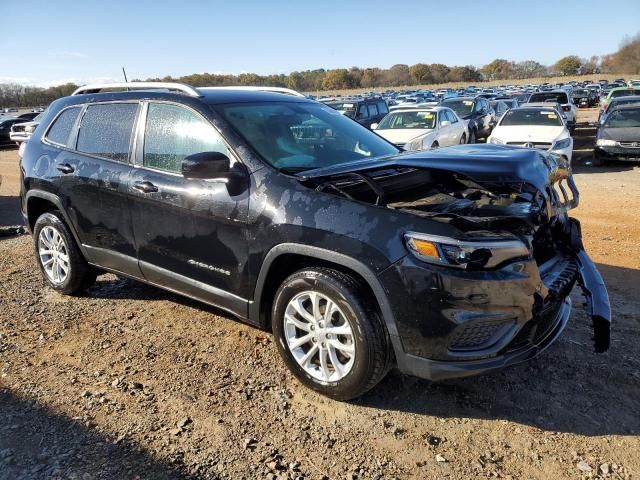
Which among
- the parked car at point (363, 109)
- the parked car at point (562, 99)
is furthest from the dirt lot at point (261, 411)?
the parked car at point (562, 99)

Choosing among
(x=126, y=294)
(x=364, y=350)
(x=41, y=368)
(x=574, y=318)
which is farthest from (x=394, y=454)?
(x=126, y=294)

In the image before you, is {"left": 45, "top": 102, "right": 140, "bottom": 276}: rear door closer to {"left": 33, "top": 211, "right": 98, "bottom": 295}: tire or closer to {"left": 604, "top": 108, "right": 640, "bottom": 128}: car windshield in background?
{"left": 33, "top": 211, "right": 98, "bottom": 295}: tire

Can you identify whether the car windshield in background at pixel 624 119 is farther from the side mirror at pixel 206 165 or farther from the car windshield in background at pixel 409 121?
the side mirror at pixel 206 165

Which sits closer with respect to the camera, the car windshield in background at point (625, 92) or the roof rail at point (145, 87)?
the roof rail at point (145, 87)

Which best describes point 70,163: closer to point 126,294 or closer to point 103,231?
point 103,231

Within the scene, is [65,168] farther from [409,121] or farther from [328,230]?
[409,121]

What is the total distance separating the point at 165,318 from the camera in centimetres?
431

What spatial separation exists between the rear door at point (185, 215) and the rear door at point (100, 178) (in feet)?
0.56

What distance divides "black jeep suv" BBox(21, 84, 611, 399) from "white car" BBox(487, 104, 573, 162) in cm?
917

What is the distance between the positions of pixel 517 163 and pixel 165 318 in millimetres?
3002

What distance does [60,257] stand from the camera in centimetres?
477

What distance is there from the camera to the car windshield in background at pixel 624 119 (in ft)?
43.1

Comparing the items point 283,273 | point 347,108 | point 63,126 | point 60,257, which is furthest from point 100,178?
point 347,108

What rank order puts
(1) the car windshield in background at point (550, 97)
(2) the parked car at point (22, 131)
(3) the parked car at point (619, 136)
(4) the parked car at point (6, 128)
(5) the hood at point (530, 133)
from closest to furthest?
(5) the hood at point (530, 133)
(3) the parked car at point (619, 136)
(2) the parked car at point (22, 131)
(1) the car windshield in background at point (550, 97)
(4) the parked car at point (6, 128)
